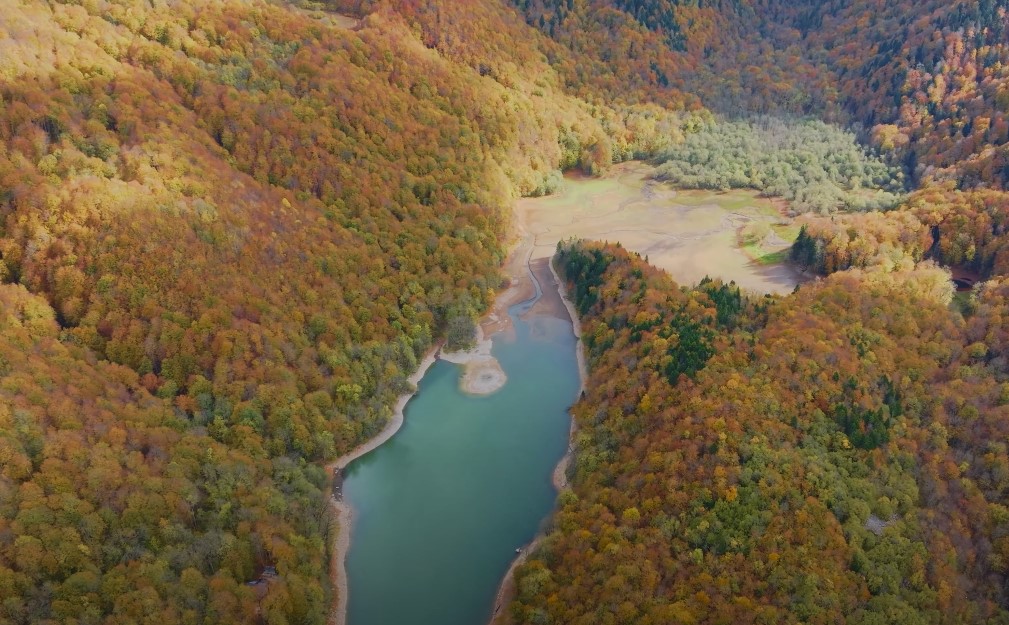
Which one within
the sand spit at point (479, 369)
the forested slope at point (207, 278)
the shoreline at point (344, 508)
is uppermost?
the forested slope at point (207, 278)

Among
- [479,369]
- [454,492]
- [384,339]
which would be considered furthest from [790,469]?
[384,339]

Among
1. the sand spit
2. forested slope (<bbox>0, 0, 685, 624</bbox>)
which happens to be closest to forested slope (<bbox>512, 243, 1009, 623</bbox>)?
the sand spit

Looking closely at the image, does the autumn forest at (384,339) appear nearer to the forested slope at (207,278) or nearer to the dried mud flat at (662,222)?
the forested slope at (207,278)

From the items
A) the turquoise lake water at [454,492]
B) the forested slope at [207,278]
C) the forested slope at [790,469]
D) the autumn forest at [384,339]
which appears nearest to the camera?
the forested slope at [790,469]

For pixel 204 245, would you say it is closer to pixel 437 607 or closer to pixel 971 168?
pixel 437 607

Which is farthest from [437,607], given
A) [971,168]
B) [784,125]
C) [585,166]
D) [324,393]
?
[784,125]

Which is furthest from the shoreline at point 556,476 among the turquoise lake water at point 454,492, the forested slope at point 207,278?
the forested slope at point 207,278
